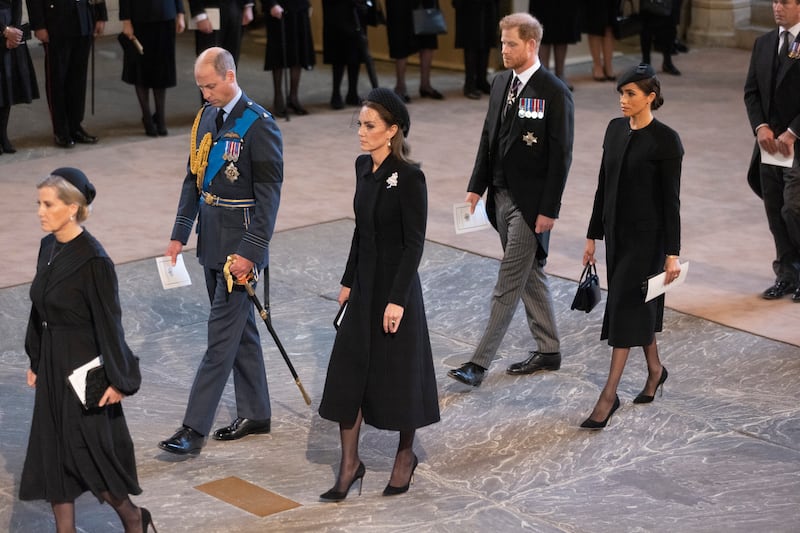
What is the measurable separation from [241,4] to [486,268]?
5.12 metres

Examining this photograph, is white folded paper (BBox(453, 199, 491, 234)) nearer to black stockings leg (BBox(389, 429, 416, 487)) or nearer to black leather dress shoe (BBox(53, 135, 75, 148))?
black stockings leg (BBox(389, 429, 416, 487))

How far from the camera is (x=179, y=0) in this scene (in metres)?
12.7

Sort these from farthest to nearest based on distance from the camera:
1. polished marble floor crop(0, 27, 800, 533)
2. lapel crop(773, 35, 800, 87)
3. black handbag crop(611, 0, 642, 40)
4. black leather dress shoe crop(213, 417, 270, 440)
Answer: black handbag crop(611, 0, 642, 40), lapel crop(773, 35, 800, 87), black leather dress shoe crop(213, 417, 270, 440), polished marble floor crop(0, 27, 800, 533)

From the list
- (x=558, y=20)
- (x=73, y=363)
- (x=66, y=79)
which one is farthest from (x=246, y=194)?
(x=558, y=20)

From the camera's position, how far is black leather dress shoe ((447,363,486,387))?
23.1ft

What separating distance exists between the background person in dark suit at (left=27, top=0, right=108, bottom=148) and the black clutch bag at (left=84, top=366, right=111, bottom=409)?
771 cm

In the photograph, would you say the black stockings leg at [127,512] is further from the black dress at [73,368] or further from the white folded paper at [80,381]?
the white folded paper at [80,381]

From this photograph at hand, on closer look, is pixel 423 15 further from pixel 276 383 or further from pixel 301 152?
pixel 276 383

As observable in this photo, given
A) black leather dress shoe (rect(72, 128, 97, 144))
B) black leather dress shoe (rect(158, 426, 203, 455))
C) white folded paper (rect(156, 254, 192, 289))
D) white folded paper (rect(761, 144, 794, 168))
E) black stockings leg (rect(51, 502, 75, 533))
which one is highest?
white folded paper (rect(761, 144, 794, 168))

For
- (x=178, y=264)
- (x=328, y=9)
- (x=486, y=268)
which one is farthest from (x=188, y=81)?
(x=178, y=264)

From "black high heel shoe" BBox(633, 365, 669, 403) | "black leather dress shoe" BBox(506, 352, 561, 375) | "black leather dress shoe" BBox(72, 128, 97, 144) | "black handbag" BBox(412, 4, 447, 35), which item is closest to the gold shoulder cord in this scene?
"black leather dress shoe" BBox(506, 352, 561, 375)

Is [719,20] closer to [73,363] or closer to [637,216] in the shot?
[637,216]

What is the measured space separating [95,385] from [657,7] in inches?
464

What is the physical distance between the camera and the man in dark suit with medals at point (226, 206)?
6.18 metres
